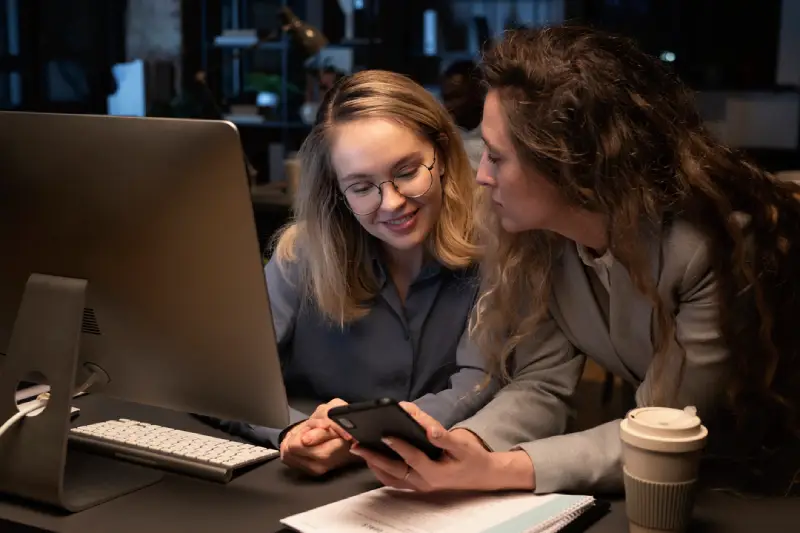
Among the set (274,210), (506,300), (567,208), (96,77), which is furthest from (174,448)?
(96,77)

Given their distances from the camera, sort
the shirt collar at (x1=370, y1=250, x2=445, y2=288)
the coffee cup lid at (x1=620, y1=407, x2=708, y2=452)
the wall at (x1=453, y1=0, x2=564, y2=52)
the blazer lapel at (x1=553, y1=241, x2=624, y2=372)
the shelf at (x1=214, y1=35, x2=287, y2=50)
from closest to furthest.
→ the coffee cup lid at (x1=620, y1=407, x2=708, y2=452), the blazer lapel at (x1=553, y1=241, x2=624, y2=372), the shirt collar at (x1=370, y1=250, x2=445, y2=288), the wall at (x1=453, y1=0, x2=564, y2=52), the shelf at (x1=214, y1=35, x2=287, y2=50)

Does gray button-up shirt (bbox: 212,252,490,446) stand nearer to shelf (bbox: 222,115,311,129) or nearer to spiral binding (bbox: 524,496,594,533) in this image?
spiral binding (bbox: 524,496,594,533)

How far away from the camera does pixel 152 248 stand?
1.16 metres

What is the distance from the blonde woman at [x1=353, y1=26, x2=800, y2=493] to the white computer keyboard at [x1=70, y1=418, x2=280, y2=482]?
0.24m

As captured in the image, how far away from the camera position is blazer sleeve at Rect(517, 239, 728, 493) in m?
1.21

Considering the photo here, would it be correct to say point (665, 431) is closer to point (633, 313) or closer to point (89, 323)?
point (633, 313)

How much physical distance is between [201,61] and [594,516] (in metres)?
3.94

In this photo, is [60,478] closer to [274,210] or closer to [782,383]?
→ [782,383]

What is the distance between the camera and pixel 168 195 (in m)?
1.13

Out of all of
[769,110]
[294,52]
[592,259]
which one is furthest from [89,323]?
[769,110]

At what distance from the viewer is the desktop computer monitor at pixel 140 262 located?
111cm

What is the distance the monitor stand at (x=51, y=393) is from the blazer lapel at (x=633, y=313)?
672 millimetres

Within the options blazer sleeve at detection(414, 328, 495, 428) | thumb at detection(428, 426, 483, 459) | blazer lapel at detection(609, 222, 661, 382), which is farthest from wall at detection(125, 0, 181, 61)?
thumb at detection(428, 426, 483, 459)

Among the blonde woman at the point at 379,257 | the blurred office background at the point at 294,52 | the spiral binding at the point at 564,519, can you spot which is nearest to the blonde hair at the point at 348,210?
the blonde woman at the point at 379,257
